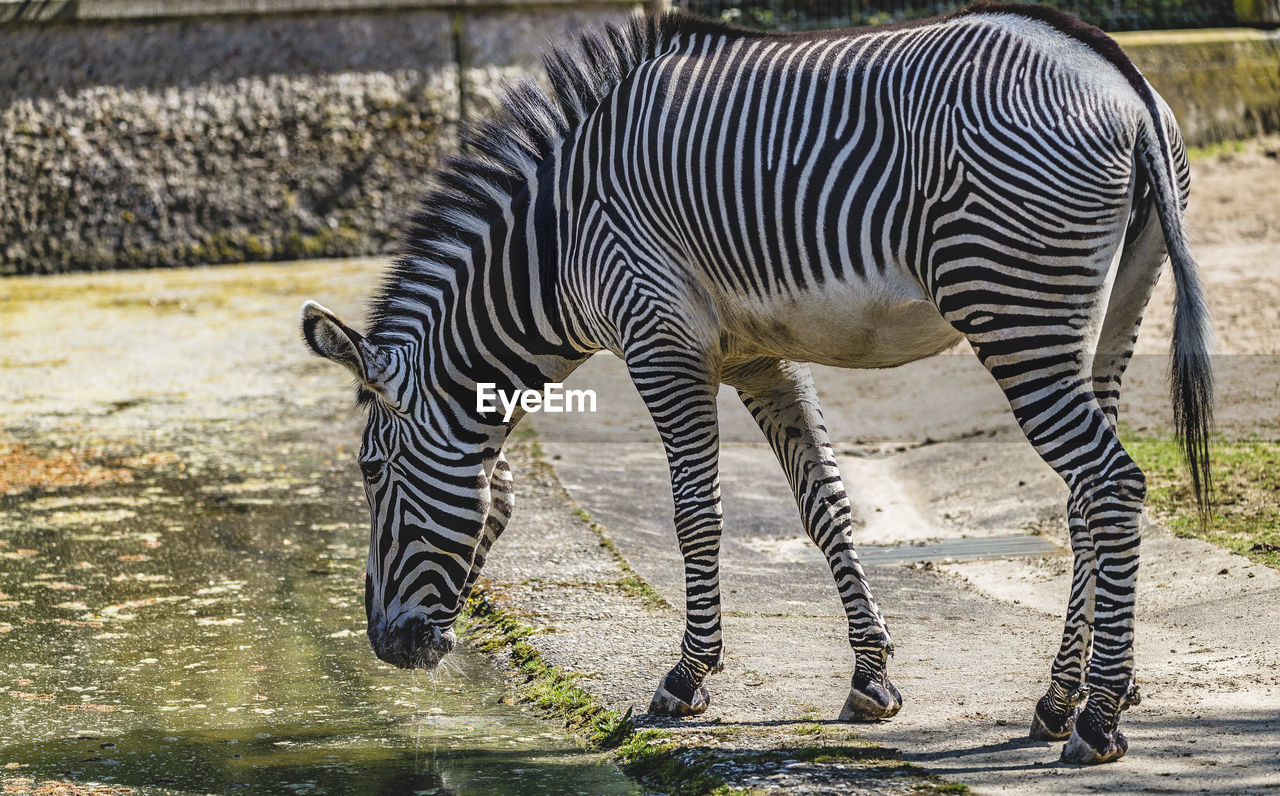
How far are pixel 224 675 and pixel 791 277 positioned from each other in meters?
2.55

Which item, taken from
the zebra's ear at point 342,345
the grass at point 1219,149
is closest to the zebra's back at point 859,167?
the zebra's ear at point 342,345

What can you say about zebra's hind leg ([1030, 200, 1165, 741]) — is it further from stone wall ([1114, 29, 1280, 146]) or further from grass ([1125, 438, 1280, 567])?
stone wall ([1114, 29, 1280, 146])

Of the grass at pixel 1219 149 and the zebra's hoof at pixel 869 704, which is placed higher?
the grass at pixel 1219 149

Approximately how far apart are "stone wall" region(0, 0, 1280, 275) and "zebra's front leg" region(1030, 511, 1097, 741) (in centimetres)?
1053

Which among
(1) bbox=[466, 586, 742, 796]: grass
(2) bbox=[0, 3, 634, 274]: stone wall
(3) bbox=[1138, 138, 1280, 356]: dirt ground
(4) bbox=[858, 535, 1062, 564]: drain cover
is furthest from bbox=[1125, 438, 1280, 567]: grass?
(2) bbox=[0, 3, 634, 274]: stone wall

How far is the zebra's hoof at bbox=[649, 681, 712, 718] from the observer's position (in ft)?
14.6

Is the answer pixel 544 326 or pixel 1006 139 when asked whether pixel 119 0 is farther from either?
pixel 1006 139

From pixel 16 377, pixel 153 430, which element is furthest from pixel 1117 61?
pixel 16 377

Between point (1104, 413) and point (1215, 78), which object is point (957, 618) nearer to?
point (1104, 413)

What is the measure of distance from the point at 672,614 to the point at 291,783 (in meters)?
1.80

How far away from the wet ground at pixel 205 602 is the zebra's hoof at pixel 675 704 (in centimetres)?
32

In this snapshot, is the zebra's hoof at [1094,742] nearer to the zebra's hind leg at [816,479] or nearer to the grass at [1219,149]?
the zebra's hind leg at [816,479]

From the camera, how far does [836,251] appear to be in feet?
13.6

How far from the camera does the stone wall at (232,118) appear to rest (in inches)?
546
